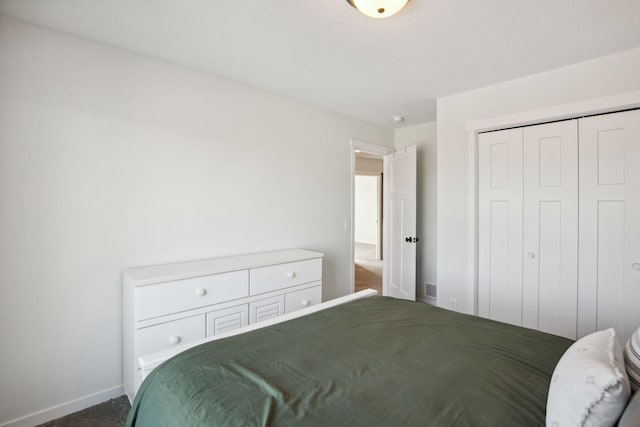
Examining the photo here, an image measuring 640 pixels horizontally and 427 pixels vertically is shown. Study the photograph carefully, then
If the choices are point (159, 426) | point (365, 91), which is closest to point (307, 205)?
point (365, 91)

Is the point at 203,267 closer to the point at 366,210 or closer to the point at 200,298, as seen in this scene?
the point at 200,298

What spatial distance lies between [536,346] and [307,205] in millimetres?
2394

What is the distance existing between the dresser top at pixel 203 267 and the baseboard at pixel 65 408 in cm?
82

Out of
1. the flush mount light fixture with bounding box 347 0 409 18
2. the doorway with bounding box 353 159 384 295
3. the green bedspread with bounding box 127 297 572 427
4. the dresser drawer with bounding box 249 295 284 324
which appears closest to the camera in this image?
the green bedspread with bounding box 127 297 572 427

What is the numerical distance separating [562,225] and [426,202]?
68.8 inches

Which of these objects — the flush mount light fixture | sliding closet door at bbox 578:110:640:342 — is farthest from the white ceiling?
sliding closet door at bbox 578:110:640:342

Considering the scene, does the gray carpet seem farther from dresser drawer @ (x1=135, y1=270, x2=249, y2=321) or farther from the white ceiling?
the white ceiling

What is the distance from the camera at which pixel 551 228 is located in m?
2.56

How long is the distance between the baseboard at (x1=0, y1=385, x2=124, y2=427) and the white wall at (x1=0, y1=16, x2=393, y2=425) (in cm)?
3

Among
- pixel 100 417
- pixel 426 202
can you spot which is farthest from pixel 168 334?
pixel 426 202

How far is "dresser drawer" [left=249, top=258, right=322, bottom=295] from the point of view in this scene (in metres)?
2.40

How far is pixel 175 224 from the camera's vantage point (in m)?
2.39

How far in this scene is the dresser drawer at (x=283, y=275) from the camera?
7.89 ft

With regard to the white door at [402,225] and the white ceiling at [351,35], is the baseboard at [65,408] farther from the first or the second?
the white door at [402,225]
